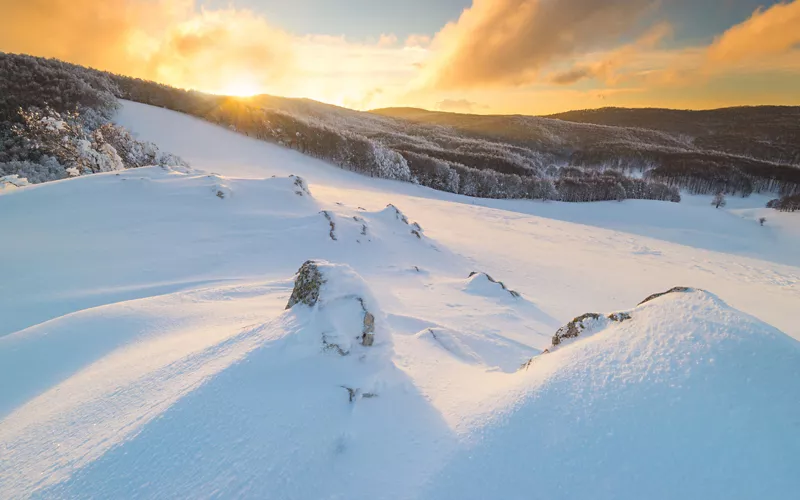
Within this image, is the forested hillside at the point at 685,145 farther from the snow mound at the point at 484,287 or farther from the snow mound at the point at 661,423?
the snow mound at the point at 661,423

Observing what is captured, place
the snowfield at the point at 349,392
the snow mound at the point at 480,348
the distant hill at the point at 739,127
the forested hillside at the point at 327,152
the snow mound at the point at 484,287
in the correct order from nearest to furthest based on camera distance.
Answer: the snowfield at the point at 349,392, the snow mound at the point at 480,348, the snow mound at the point at 484,287, the forested hillside at the point at 327,152, the distant hill at the point at 739,127

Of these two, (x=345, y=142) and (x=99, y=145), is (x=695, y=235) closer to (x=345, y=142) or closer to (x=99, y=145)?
Answer: (x=345, y=142)

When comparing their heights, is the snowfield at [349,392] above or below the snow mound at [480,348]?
above

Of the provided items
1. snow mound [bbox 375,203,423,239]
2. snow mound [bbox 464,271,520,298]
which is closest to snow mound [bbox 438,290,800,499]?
snow mound [bbox 464,271,520,298]

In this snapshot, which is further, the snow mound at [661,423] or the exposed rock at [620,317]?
the exposed rock at [620,317]

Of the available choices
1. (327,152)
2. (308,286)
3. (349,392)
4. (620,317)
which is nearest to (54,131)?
(308,286)

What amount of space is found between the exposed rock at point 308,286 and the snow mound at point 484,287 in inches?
290

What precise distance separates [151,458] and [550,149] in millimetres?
137260

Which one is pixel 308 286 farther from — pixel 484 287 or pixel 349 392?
pixel 484 287

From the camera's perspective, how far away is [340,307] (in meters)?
5.06

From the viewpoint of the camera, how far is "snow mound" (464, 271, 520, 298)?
1167 centimetres

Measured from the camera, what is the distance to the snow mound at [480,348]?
21.5 ft

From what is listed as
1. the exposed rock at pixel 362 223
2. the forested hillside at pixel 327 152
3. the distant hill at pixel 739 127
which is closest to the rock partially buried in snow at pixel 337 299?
the exposed rock at pixel 362 223

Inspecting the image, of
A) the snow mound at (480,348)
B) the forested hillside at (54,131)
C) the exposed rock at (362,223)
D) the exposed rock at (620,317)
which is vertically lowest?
the snow mound at (480,348)
